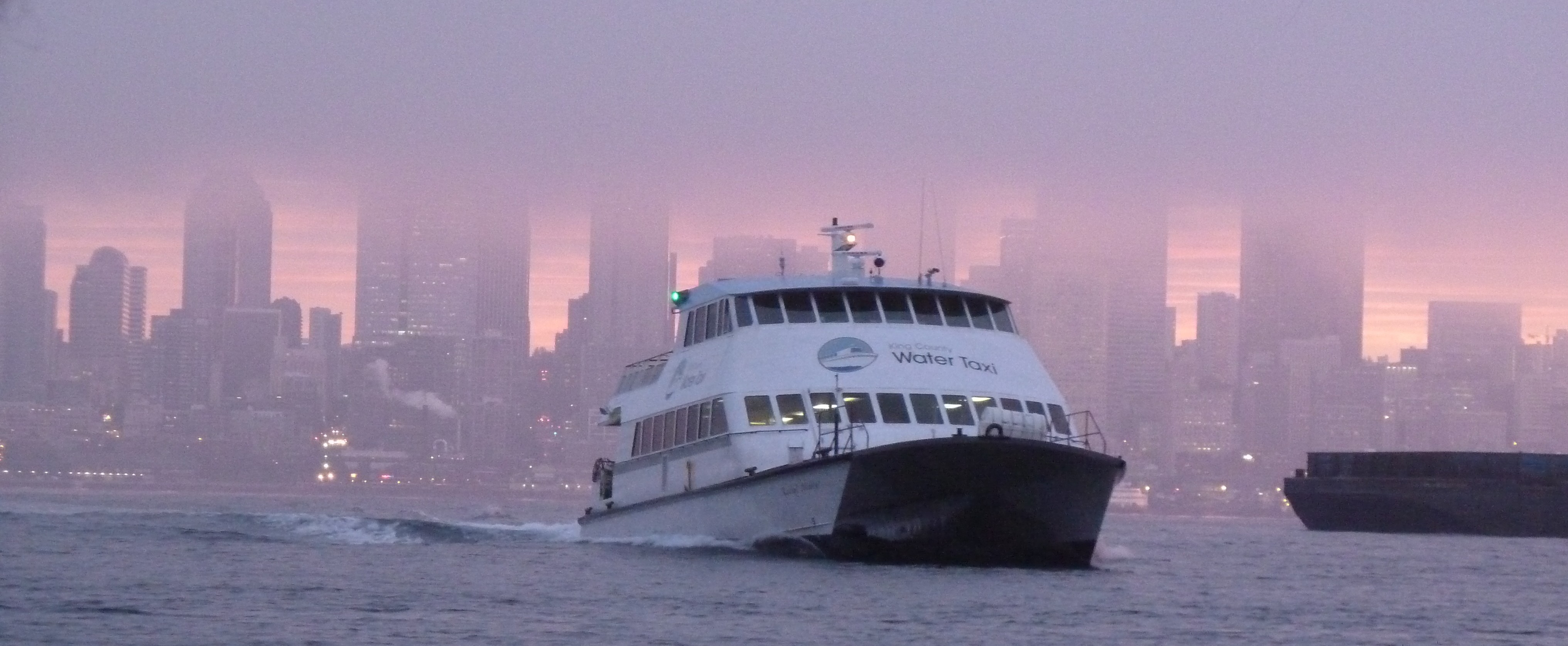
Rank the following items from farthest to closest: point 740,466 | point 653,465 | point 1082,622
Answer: point 653,465 → point 740,466 → point 1082,622

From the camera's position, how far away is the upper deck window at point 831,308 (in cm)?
3553

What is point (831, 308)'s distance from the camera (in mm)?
35750

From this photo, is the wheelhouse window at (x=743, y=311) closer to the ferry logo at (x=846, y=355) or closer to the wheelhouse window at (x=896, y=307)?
the ferry logo at (x=846, y=355)

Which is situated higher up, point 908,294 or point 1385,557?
point 908,294

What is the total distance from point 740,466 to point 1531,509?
52.9 meters

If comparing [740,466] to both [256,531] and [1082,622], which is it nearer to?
[1082,622]

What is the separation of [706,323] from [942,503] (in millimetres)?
8174

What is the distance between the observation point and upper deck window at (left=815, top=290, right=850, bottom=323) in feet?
117

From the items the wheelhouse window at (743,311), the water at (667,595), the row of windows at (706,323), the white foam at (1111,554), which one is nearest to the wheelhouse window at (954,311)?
the wheelhouse window at (743,311)

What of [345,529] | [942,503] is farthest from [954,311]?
[345,529]

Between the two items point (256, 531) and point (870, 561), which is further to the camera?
point (256, 531)

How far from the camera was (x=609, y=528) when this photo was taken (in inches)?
1620

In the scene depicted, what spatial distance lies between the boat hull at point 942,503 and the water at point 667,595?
0.55m

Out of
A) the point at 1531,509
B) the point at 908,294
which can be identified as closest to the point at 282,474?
the point at 1531,509
